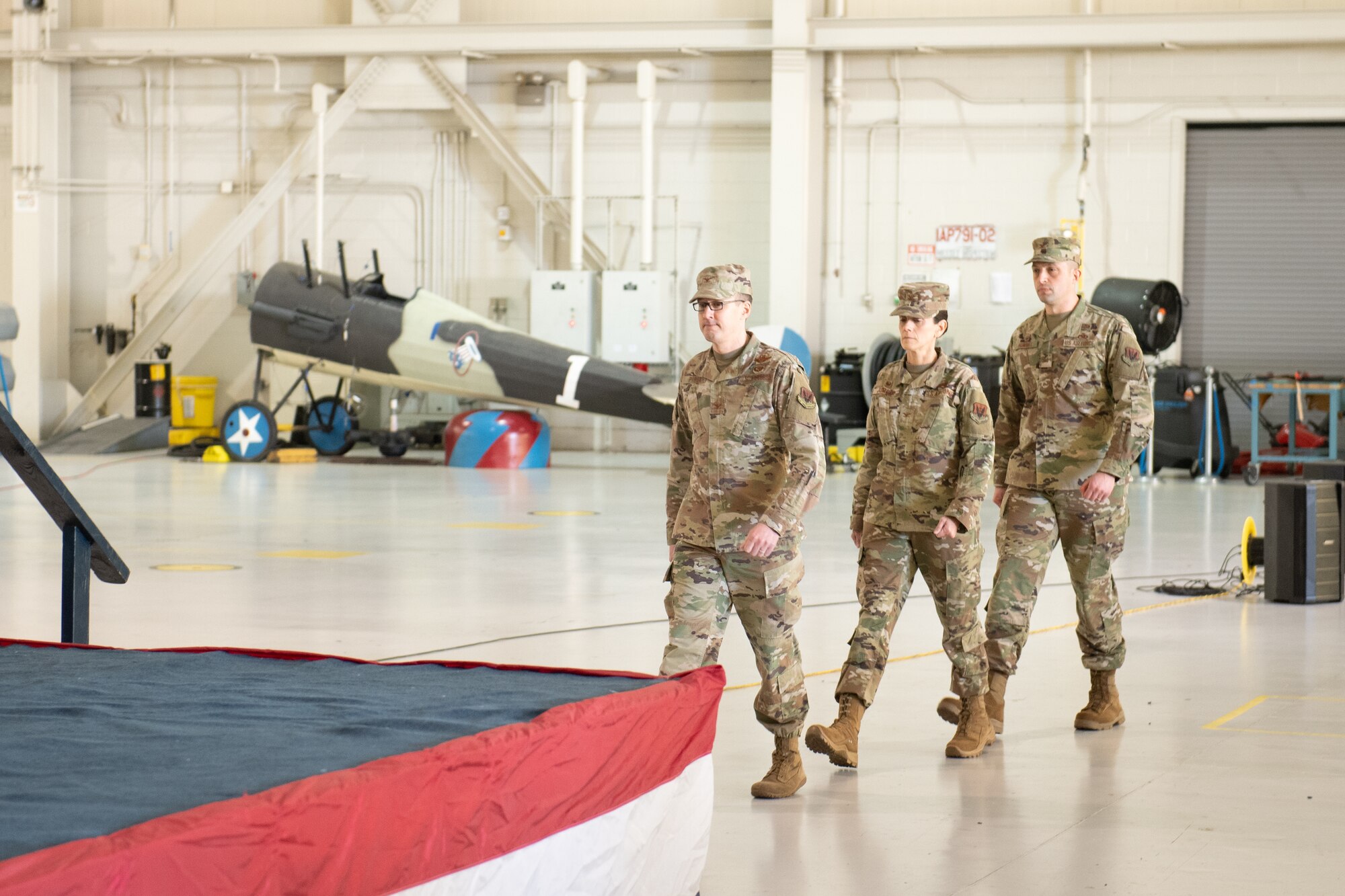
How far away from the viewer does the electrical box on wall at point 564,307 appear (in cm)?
1970

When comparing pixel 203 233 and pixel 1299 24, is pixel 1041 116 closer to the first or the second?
pixel 1299 24

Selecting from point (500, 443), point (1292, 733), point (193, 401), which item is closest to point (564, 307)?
point (500, 443)

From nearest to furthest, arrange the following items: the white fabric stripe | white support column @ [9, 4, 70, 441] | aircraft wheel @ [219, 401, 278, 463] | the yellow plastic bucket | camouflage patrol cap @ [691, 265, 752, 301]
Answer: the white fabric stripe, camouflage patrol cap @ [691, 265, 752, 301], aircraft wheel @ [219, 401, 278, 463], the yellow plastic bucket, white support column @ [9, 4, 70, 441]

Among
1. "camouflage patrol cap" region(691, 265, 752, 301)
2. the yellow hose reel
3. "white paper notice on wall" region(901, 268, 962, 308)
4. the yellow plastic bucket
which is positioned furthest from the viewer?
the yellow plastic bucket

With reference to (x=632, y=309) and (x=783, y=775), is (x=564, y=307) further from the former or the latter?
(x=783, y=775)

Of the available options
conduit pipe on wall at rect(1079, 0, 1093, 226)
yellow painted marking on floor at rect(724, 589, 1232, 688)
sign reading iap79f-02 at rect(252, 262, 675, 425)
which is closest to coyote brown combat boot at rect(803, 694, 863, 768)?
yellow painted marking on floor at rect(724, 589, 1232, 688)

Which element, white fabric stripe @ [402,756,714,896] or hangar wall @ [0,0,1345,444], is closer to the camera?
white fabric stripe @ [402,756,714,896]

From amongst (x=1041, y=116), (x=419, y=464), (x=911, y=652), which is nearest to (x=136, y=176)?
(x=419, y=464)

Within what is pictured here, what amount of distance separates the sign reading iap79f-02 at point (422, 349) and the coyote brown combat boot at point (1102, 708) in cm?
1155

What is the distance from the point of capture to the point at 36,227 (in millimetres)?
21000

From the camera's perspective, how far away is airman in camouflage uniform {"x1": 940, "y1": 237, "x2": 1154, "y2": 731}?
17.7 ft

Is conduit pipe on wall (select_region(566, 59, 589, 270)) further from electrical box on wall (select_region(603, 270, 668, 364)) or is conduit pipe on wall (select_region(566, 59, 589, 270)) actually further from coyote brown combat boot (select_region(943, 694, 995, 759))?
coyote brown combat boot (select_region(943, 694, 995, 759))

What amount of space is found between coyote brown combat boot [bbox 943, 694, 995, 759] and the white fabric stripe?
5.00 ft

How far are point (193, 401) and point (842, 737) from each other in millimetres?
17152
